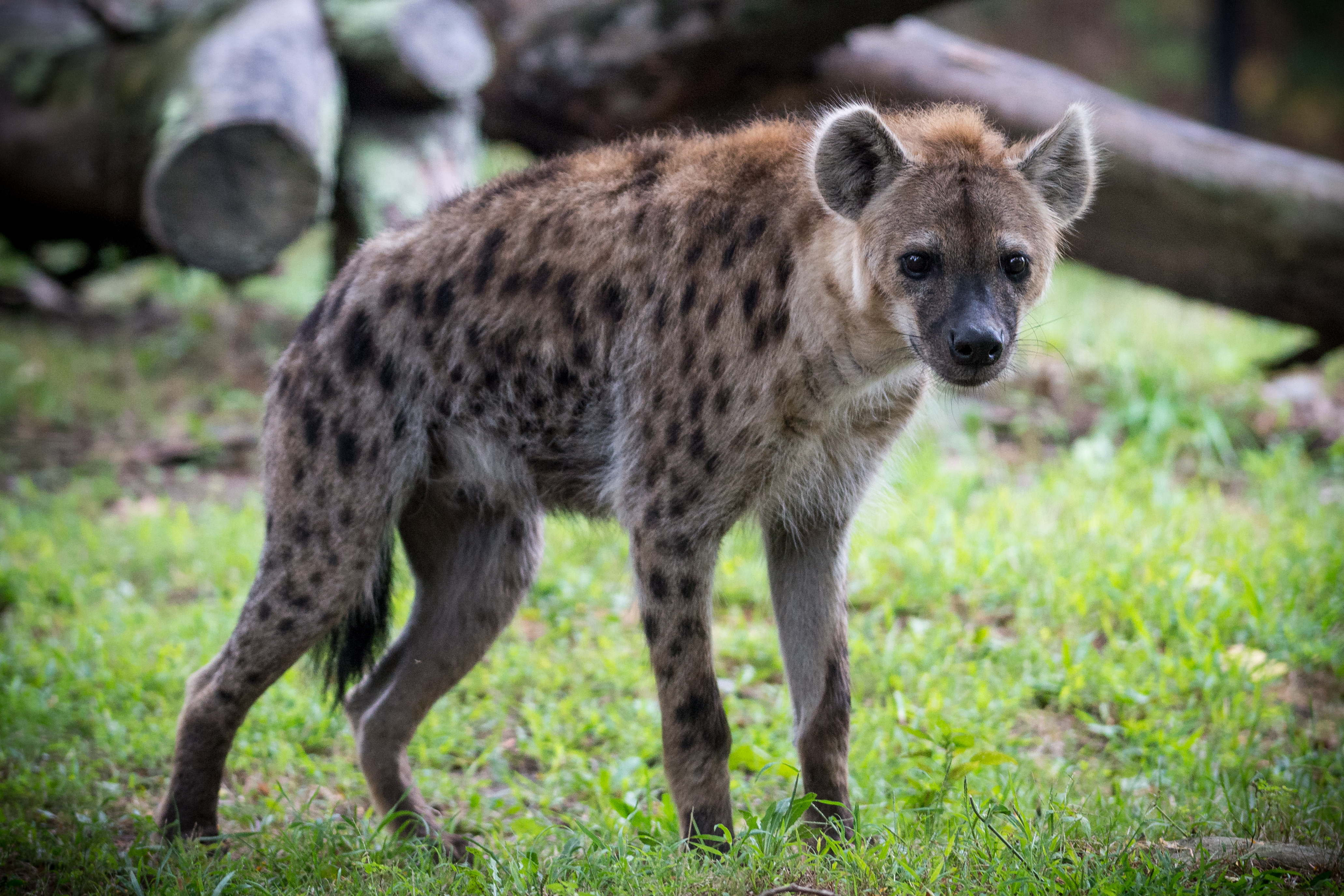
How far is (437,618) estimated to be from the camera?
141 inches

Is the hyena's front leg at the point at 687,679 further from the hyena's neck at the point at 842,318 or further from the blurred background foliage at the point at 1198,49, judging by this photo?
the blurred background foliage at the point at 1198,49

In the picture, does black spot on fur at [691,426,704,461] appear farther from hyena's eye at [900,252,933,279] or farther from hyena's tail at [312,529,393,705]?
hyena's tail at [312,529,393,705]

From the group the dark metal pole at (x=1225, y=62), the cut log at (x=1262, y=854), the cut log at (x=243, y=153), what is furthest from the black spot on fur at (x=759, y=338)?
the dark metal pole at (x=1225, y=62)

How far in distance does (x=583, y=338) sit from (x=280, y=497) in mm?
899

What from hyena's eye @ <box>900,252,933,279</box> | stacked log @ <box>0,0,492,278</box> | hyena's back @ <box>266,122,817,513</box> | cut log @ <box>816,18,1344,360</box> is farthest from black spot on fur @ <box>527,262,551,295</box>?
cut log @ <box>816,18,1344,360</box>

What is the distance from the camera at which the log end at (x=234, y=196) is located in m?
5.14

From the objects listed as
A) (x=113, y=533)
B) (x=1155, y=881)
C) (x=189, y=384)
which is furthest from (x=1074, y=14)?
(x=1155, y=881)

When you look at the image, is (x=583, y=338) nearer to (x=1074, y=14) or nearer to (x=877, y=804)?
(x=877, y=804)

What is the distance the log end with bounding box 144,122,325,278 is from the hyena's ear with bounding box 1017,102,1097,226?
10.6 ft

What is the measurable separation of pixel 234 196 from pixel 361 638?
2.54 meters

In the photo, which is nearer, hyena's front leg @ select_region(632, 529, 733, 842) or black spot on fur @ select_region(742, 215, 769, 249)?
hyena's front leg @ select_region(632, 529, 733, 842)

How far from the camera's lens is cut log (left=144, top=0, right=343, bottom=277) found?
5137 mm

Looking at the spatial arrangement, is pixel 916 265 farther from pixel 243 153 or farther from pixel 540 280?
pixel 243 153

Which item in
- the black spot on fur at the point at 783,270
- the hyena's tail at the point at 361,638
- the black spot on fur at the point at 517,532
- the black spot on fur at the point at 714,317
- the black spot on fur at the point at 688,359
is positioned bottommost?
the hyena's tail at the point at 361,638
